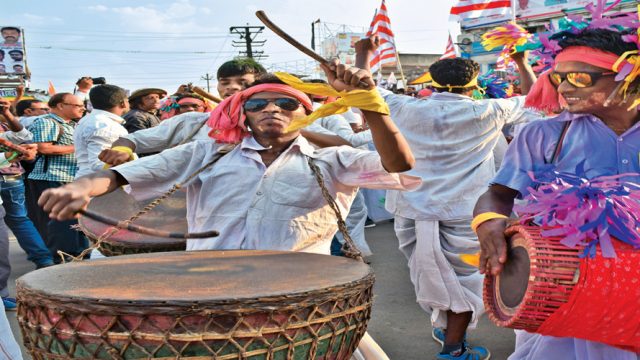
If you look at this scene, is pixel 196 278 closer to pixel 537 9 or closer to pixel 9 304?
pixel 9 304

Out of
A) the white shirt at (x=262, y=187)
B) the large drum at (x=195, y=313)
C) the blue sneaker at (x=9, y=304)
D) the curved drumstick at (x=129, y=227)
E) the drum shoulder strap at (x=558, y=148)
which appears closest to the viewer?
the large drum at (x=195, y=313)

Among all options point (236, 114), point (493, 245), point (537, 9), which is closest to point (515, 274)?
point (493, 245)

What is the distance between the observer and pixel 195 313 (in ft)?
5.37

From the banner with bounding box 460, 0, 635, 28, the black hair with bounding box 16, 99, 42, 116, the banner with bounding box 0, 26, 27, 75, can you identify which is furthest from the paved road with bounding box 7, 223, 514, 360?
the banner with bounding box 460, 0, 635, 28

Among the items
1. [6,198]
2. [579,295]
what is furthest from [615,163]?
[6,198]

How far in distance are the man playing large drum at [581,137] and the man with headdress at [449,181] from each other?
1950 mm

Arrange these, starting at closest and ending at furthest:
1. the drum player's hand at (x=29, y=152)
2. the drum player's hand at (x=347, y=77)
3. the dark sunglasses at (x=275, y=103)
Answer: the drum player's hand at (x=347, y=77) → the dark sunglasses at (x=275, y=103) → the drum player's hand at (x=29, y=152)

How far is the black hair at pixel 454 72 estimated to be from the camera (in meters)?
4.37

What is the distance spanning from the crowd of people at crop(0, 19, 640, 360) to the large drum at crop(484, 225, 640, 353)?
0.62 feet

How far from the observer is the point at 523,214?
2.13 m

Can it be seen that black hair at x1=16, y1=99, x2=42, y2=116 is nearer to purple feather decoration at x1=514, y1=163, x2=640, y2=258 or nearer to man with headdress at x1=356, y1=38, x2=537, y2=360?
man with headdress at x1=356, y1=38, x2=537, y2=360

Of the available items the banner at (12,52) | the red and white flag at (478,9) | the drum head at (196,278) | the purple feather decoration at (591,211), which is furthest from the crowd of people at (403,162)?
the banner at (12,52)

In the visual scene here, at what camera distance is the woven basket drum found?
1.85 meters

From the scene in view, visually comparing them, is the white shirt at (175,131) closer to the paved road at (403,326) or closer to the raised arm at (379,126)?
the paved road at (403,326)
